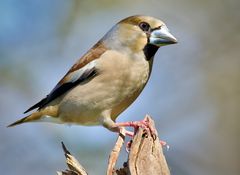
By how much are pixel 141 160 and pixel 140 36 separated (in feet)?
4.62

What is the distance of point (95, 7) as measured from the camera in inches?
332

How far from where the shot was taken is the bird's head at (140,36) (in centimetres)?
618

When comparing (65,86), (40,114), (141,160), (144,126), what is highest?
(65,86)

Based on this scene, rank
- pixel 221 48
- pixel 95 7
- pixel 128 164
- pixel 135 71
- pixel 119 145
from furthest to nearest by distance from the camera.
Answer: pixel 95 7 → pixel 221 48 → pixel 135 71 → pixel 119 145 → pixel 128 164

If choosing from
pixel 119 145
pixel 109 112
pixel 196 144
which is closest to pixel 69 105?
pixel 109 112

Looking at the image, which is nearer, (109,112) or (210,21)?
(109,112)

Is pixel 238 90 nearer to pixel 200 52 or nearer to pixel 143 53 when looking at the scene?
pixel 200 52

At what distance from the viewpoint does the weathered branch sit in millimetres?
5133

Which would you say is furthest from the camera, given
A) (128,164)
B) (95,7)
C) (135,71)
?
(95,7)

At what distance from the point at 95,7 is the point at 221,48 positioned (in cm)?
138

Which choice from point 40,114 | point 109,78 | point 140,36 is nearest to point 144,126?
point 109,78

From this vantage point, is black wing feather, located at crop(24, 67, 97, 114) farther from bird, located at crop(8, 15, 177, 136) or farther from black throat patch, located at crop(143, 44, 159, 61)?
black throat patch, located at crop(143, 44, 159, 61)

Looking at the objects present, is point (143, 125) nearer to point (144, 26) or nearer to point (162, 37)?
point (162, 37)

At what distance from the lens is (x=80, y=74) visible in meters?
6.37
